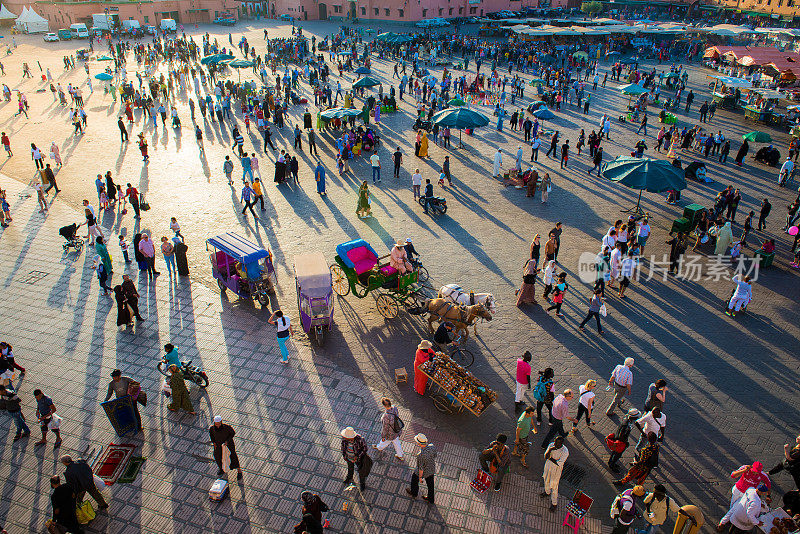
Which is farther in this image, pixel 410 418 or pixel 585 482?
pixel 410 418

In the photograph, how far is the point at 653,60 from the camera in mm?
46375

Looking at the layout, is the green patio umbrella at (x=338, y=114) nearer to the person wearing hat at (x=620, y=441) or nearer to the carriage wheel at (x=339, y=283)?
the carriage wheel at (x=339, y=283)

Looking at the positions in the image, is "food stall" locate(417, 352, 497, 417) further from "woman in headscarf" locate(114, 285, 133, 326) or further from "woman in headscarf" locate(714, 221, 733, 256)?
"woman in headscarf" locate(714, 221, 733, 256)

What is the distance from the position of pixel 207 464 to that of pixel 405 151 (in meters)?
17.2

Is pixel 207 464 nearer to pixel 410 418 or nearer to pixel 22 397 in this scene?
pixel 410 418

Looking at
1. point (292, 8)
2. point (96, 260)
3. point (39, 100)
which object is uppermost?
point (292, 8)

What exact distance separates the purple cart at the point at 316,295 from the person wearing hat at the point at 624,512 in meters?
6.31

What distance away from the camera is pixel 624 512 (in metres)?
6.23

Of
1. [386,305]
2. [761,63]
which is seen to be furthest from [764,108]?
[386,305]

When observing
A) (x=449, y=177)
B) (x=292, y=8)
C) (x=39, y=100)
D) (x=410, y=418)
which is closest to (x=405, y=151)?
(x=449, y=177)

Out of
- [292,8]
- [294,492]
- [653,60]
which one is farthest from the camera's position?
[292,8]

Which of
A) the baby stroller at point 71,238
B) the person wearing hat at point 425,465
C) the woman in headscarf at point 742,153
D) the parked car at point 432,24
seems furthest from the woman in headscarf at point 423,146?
the parked car at point 432,24

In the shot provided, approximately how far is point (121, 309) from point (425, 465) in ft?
25.6

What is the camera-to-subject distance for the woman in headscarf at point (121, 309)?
1057 centimetres
